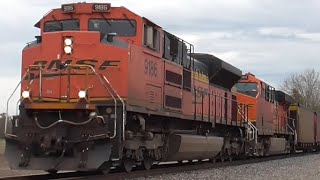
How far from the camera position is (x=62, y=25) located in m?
11.9

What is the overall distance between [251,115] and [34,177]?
14.2 metres

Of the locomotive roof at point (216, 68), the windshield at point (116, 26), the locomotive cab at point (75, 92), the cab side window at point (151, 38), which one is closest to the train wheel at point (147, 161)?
the locomotive cab at point (75, 92)

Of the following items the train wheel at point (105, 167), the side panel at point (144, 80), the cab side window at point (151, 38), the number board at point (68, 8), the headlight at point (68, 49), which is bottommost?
the train wheel at point (105, 167)

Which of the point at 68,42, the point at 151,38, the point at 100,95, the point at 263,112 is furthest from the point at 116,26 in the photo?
the point at 263,112

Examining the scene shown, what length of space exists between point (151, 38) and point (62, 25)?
2219mm

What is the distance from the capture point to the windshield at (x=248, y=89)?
24.0 meters

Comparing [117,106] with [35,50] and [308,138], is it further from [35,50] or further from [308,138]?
[308,138]

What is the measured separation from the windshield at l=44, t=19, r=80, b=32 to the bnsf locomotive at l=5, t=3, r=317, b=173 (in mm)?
24

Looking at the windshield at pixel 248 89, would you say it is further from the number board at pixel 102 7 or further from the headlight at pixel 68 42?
the headlight at pixel 68 42

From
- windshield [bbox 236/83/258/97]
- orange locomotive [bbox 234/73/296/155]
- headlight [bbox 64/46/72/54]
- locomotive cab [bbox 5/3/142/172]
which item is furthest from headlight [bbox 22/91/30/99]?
windshield [bbox 236/83/258/97]

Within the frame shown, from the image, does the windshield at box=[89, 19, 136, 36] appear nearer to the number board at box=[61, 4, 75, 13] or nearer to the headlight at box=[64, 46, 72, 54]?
the number board at box=[61, 4, 75, 13]

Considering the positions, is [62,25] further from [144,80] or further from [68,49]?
[144,80]

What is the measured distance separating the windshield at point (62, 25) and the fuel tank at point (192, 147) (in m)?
4.20

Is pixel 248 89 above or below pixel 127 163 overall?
above
